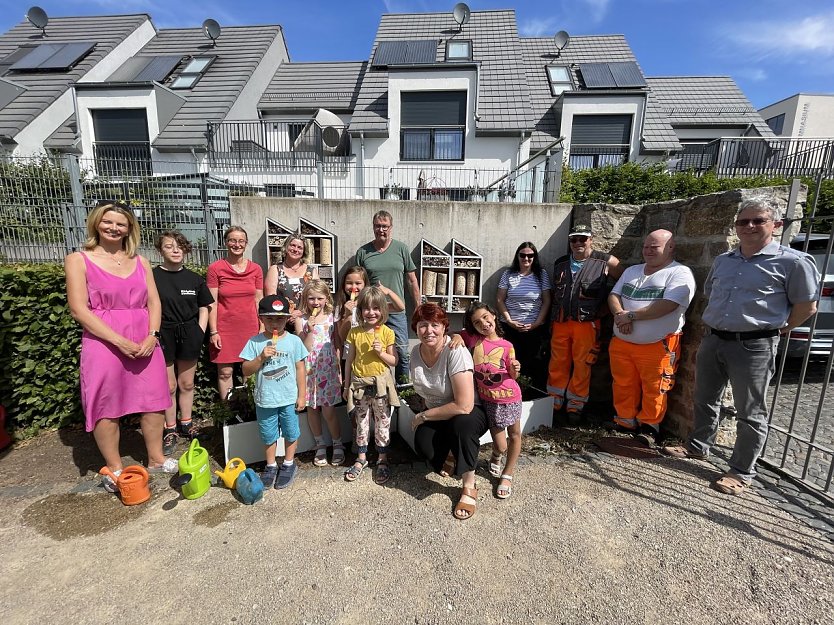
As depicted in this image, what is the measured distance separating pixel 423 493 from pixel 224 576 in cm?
135

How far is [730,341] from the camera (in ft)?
9.59

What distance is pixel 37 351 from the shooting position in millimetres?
3512

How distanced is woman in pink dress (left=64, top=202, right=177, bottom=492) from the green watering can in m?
0.48

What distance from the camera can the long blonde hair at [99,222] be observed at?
2.61 m

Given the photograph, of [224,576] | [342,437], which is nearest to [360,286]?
[342,437]

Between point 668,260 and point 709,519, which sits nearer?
point 709,519

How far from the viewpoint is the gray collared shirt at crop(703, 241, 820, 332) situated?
263 centimetres

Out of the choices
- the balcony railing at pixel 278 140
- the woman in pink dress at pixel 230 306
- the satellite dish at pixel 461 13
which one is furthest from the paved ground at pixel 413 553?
the satellite dish at pixel 461 13

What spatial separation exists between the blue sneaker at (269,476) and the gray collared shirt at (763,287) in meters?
3.61

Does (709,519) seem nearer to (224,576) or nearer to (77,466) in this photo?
(224,576)

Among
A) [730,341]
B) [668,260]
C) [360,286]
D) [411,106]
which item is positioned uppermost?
[411,106]

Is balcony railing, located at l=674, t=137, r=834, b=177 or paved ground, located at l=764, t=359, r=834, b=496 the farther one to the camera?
balcony railing, located at l=674, t=137, r=834, b=177

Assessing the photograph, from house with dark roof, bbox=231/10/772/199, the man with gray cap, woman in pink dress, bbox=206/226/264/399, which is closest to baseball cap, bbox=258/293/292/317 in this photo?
woman in pink dress, bbox=206/226/264/399

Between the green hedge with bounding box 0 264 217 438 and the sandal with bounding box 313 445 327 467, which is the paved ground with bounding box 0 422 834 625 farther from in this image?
Answer: the green hedge with bounding box 0 264 217 438
